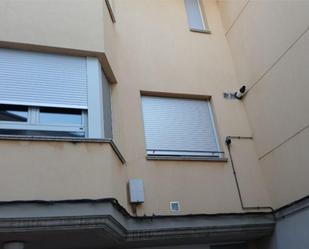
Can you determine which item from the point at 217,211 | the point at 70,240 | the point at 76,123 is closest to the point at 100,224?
the point at 70,240

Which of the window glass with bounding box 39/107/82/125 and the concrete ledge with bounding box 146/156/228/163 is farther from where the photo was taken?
the concrete ledge with bounding box 146/156/228/163

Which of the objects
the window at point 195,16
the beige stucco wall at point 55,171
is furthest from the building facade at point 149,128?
the window at point 195,16

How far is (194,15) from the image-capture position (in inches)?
379

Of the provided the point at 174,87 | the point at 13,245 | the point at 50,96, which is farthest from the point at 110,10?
the point at 13,245

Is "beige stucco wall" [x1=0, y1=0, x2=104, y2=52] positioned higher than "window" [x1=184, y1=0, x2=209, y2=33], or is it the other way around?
"window" [x1=184, y1=0, x2=209, y2=33]

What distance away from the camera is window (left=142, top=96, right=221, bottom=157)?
23.6 feet

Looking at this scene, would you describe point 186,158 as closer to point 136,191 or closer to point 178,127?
point 178,127

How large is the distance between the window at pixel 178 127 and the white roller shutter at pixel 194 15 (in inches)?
97.5

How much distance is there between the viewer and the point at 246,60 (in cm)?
827

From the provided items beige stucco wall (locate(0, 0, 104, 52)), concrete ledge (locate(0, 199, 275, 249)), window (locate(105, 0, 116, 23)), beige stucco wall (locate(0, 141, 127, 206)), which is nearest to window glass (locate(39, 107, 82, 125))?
beige stucco wall (locate(0, 141, 127, 206))

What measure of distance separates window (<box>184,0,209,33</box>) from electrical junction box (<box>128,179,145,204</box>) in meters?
4.67

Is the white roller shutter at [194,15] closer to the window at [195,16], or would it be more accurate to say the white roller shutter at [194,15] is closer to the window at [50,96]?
the window at [195,16]

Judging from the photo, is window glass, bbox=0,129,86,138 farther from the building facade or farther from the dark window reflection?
the dark window reflection

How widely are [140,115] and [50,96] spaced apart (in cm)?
207
